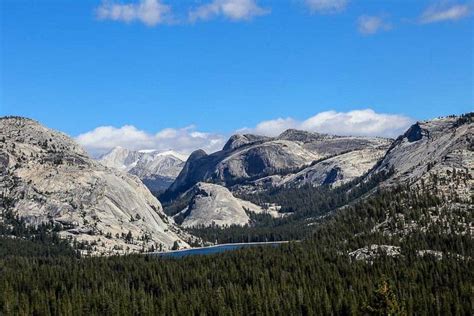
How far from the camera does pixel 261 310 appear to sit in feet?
598

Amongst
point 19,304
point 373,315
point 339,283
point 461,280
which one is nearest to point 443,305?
point 461,280

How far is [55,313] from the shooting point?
192 meters

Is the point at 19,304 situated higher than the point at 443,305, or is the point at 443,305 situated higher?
the point at 19,304

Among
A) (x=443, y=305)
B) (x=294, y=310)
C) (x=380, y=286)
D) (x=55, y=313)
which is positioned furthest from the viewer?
(x=55, y=313)

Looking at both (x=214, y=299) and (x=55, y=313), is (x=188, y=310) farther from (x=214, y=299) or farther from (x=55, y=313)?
(x=55, y=313)

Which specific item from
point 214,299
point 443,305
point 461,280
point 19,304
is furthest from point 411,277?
point 19,304

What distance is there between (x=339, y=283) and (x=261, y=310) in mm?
30123

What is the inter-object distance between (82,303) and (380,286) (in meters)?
120

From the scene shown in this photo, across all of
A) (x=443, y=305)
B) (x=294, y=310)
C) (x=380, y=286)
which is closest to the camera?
(x=380, y=286)

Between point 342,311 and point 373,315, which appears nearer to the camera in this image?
point 373,315

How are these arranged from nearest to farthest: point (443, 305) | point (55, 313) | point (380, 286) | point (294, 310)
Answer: point (380, 286) < point (443, 305) < point (294, 310) < point (55, 313)

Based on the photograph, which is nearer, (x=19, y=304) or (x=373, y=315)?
(x=373, y=315)

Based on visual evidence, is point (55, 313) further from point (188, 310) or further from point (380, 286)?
point (380, 286)

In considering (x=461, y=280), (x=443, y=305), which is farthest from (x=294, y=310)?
(x=461, y=280)
